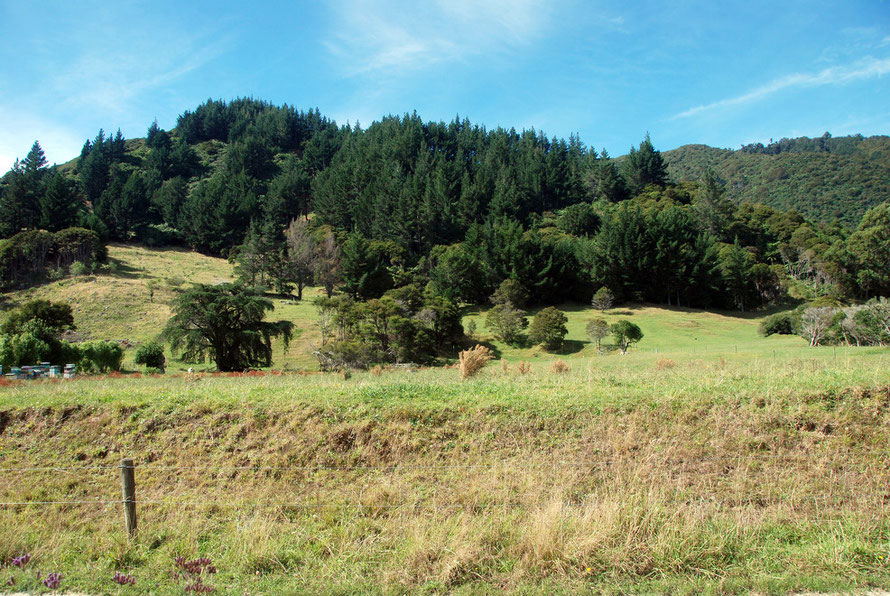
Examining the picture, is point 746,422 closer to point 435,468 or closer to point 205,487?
point 435,468

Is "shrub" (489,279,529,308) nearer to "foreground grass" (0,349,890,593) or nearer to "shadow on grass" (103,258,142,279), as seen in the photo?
"foreground grass" (0,349,890,593)

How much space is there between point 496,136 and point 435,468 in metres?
133

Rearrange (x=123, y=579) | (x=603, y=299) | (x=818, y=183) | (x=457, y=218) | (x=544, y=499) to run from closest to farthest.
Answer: (x=123, y=579)
(x=544, y=499)
(x=603, y=299)
(x=457, y=218)
(x=818, y=183)

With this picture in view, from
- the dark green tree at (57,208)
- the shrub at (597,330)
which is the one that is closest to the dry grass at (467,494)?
the shrub at (597,330)

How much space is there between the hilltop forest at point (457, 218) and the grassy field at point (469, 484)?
3882 cm

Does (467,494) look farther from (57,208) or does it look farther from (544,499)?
(57,208)

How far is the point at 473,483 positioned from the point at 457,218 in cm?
8824

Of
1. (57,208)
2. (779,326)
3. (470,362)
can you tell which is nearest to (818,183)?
(779,326)

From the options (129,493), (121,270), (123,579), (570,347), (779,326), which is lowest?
(570,347)

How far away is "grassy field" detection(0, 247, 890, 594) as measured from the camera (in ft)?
16.5

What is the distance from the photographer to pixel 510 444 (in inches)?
321

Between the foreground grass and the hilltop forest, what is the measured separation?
38.8 m

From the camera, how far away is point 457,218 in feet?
306

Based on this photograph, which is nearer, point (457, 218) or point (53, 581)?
point (53, 581)
